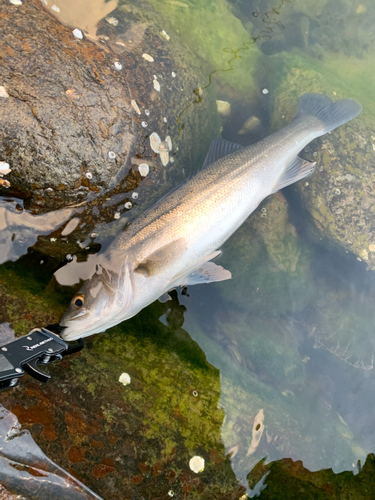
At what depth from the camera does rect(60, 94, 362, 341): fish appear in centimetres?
322

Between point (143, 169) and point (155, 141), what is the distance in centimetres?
39

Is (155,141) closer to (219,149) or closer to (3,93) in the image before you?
(219,149)

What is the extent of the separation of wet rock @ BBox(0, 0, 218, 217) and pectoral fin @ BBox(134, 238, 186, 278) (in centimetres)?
89

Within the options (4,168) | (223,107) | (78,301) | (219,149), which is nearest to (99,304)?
(78,301)

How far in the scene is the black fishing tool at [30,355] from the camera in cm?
253

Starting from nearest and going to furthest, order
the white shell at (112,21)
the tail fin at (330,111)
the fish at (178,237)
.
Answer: the fish at (178,237), the white shell at (112,21), the tail fin at (330,111)

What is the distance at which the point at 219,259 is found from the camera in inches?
185

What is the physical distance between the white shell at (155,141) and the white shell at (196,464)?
11.2ft

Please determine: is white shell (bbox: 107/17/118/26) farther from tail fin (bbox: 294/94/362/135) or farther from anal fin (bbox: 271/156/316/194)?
anal fin (bbox: 271/156/316/194)

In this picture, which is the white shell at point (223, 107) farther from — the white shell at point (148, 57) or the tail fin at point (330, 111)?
the white shell at point (148, 57)

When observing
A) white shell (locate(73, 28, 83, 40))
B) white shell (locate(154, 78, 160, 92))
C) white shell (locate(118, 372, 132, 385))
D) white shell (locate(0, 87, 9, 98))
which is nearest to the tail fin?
white shell (locate(154, 78, 160, 92))

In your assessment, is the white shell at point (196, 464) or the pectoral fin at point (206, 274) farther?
the pectoral fin at point (206, 274)

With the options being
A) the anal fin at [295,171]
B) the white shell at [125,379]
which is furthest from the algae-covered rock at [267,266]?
the white shell at [125,379]

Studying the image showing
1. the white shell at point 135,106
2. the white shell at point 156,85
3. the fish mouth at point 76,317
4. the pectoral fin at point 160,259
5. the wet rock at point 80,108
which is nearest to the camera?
the wet rock at point 80,108
